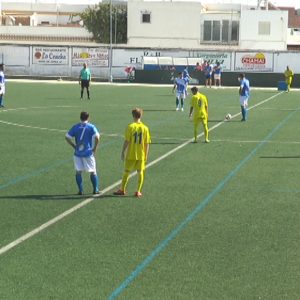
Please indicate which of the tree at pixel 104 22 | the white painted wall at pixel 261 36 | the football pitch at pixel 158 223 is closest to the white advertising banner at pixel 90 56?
the white painted wall at pixel 261 36

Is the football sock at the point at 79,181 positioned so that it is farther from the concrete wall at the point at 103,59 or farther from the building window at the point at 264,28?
the building window at the point at 264,28

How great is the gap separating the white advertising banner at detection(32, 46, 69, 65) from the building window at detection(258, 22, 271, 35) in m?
27.9

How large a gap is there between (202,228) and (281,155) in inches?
326

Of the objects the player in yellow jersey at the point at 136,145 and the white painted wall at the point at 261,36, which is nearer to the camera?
the player in yellow jersey at the point at 136,145

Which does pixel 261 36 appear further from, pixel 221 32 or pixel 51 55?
pixel 51 55

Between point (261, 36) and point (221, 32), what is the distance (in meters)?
4.78

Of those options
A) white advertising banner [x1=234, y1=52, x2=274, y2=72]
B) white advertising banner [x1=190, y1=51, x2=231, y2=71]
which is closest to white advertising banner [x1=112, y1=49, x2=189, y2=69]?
white advertising banner [x1=190, y1=51, x2=231, y2=71]

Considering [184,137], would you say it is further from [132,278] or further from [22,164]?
[132,278]

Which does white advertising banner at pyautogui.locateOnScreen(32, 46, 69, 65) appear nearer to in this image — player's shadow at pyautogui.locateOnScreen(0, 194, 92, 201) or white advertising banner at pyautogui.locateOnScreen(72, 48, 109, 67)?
white advertising banner at pyautogui.locateOnScreen(72, 48, 109, 67)

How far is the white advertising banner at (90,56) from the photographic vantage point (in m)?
65.1

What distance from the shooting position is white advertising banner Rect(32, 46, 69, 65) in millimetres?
65250

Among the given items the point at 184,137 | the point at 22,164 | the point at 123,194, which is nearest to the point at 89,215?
the point at 123,194

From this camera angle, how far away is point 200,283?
818 centimetres

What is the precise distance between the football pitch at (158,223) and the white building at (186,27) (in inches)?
2468
